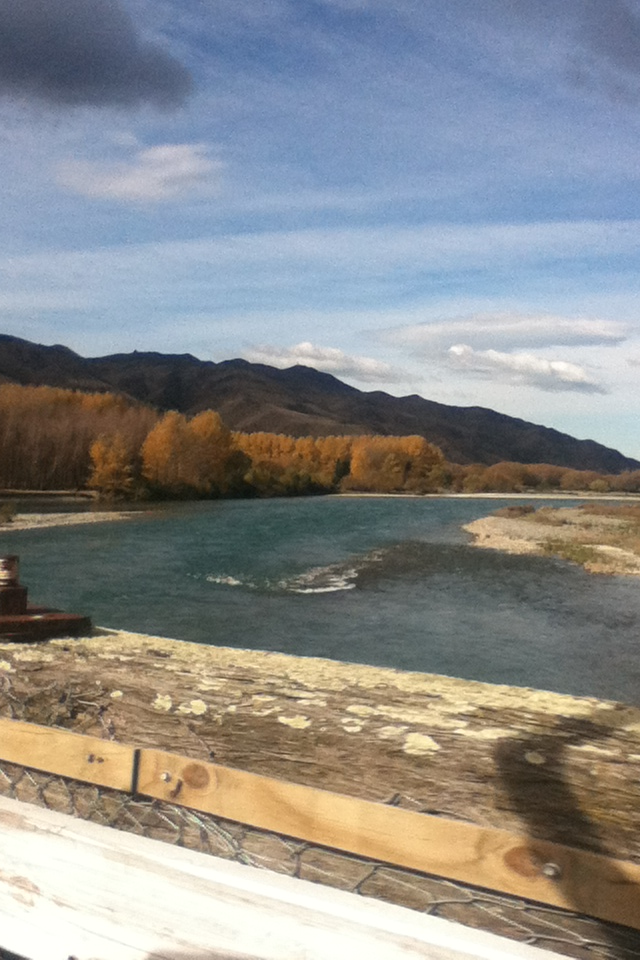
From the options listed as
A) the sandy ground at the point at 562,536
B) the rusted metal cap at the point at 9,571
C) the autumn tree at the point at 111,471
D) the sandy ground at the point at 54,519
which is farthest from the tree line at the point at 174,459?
the rusted metal cap at the point at 9,571

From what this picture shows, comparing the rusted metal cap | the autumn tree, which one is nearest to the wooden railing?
the rusted metal cap

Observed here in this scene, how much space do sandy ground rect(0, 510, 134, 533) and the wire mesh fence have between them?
36308 mm

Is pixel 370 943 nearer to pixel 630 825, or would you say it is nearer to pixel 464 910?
pixel 464 910

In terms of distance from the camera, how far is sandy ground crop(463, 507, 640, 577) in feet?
101

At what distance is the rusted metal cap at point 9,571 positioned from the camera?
349 cm

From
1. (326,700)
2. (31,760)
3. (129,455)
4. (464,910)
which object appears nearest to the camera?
(464,910)

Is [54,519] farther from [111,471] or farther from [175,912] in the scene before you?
[175,912]

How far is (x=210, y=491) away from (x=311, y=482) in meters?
16.3

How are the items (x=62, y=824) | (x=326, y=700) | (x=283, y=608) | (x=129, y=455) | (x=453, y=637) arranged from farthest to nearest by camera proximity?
(x=129, y=455) < (x=283, y=608) < (x=453, y=637) < (x=326, y=700) < (x=62, y=824)

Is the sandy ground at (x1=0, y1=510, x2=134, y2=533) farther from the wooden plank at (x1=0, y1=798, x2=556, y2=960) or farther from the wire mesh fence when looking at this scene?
the wooden plank at (x1=0, y1=798, x2=556, y2=960)

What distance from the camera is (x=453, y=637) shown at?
59.0 feet

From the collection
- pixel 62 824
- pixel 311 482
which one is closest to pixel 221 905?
pixel 62 824

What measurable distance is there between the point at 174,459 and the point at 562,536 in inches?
1671

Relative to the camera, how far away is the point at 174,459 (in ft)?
244
